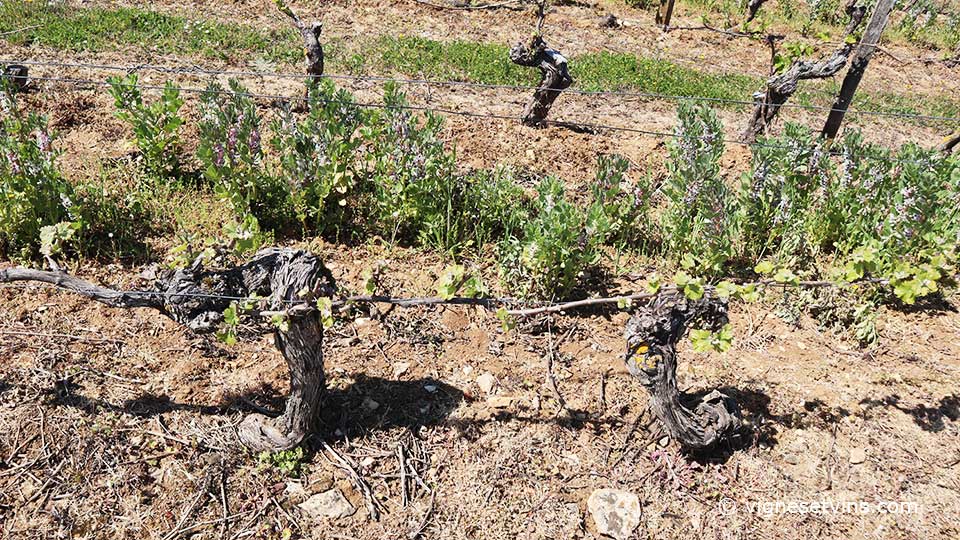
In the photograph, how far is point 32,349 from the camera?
374 centimetres

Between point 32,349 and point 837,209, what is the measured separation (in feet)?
17.6

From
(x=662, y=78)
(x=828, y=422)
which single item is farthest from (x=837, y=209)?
(x=662, y=78)

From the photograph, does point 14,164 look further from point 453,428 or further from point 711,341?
point 711,341

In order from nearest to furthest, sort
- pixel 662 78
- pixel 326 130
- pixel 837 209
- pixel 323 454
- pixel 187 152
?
pixel 323 454 → pixel 326 130 → pixel 837 209 → pixel 187 152 → pixel 662 78

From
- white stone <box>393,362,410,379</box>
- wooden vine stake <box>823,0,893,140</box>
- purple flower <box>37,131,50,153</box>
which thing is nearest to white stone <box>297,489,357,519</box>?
white stone <box>393,362,410,379</box>

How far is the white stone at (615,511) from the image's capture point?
10.5 ft

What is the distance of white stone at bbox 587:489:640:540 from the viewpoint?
3188mm

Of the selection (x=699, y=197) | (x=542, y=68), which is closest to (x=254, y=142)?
(x=699, y=197)

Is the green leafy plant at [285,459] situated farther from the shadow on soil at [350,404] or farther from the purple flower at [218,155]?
the purple flower at [218,155]

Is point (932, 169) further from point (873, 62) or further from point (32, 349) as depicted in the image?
point (873, 62)

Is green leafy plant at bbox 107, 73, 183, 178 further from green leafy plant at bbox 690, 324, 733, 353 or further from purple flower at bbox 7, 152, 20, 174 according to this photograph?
green leafy plant at bbox 690, 324, 733, 353

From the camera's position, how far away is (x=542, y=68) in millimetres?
6797

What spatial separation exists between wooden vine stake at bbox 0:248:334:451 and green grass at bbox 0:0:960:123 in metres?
5.78

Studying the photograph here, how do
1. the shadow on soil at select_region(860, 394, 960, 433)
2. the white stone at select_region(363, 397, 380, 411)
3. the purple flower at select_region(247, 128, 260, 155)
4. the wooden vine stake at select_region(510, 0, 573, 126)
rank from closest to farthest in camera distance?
the white stone at select_region(363, 397, 380, 411), the shadow on soil at select_region(860, 394, 960, 433), the purple flower at select_region(247, 128, 260, 155), the wooden vine stake at select_region(510, 0, 573, 126)
